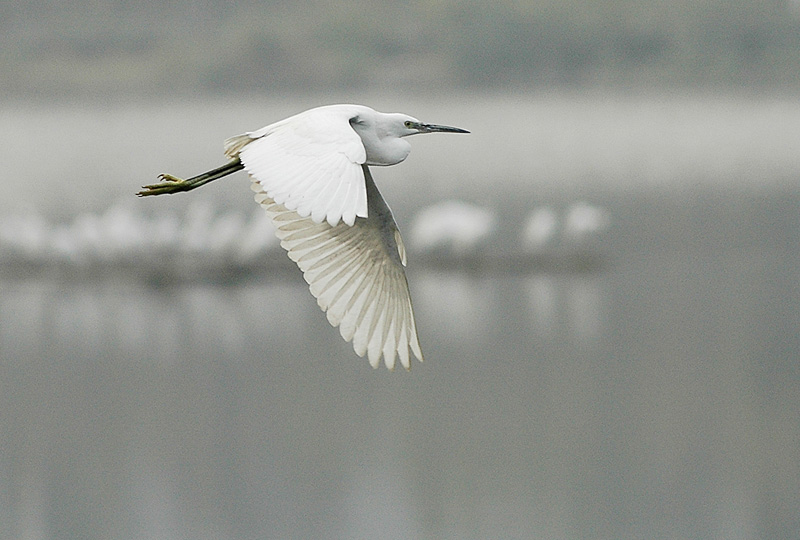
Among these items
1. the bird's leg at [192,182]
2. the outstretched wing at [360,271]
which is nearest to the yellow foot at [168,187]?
the bird's leg at [192,182]

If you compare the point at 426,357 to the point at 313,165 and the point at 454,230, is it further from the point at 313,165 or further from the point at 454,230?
the point at 313,165

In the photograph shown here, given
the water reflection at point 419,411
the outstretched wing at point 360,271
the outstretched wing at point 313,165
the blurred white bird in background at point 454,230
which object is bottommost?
the water reflection at point 419,411

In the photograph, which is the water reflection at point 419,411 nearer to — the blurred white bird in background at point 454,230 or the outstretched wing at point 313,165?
the blurred white bird in background at point 454,230

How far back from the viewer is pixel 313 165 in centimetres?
284

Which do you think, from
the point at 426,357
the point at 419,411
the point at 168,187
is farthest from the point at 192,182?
the point at 426,357

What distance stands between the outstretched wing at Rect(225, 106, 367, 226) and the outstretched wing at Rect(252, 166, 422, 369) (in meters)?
0.42

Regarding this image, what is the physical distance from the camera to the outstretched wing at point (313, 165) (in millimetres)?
2689

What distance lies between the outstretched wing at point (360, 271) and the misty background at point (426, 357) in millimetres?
2905

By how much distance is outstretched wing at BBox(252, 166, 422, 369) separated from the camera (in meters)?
3.52

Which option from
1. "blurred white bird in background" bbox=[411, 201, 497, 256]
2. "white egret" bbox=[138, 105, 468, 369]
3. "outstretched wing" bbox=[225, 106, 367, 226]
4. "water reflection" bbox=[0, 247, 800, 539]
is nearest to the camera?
"outstretched wing" bbox=[225, 106, 367, 226]

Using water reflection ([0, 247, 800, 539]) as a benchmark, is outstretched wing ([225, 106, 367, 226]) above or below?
above

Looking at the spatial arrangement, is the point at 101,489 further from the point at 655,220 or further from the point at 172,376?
the point at 655,220

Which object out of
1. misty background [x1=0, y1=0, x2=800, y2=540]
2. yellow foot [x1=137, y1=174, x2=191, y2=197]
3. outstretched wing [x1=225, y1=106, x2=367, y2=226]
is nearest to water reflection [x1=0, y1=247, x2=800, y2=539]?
misty background [x1=0, y1=0, x2=800, y2=540]

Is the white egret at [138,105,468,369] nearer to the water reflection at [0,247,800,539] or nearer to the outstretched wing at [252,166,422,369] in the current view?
the outstretched wing at [252,166,422,369]
